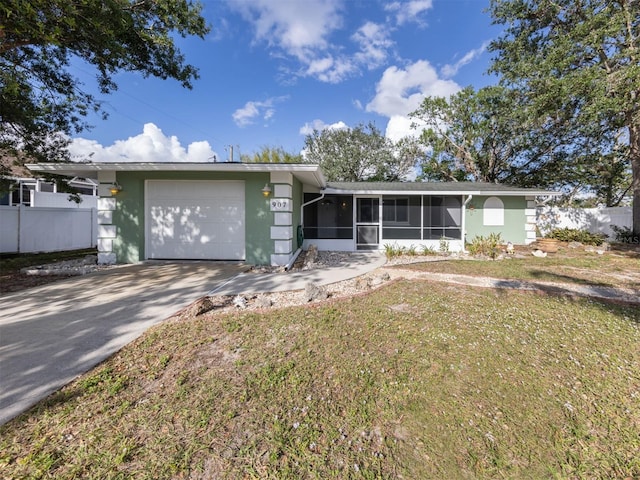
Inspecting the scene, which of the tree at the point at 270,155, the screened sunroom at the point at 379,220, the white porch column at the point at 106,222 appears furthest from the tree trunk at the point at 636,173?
the white porch column at the point at 106,222

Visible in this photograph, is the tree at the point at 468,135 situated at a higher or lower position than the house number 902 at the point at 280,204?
higher

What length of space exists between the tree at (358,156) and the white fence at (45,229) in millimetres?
15412

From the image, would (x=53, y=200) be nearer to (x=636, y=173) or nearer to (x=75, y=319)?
(x=75, y=319)

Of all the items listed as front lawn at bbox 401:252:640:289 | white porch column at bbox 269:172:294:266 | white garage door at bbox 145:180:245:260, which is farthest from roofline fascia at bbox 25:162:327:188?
front lawn at bbox 401:252:640:289

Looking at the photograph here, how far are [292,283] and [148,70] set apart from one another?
300 inches

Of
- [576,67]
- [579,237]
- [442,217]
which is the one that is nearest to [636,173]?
[579,237]

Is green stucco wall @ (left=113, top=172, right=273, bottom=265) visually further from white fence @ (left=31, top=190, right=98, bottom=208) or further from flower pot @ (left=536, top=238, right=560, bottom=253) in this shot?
flower pot @ (left=536, top=238, right=560, bottom=253)

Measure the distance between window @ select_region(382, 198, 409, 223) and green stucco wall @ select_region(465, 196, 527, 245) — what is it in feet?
9.90

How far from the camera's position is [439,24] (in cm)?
1119

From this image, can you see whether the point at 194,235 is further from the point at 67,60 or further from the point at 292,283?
the point at 67,60

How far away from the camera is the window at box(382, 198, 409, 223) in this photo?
35.7 ft

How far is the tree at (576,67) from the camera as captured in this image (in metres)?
10.5

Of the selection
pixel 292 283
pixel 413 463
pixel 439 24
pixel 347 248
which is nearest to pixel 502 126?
pixel 439 24

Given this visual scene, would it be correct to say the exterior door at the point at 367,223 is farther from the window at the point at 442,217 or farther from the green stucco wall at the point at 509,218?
the green stucco wall at the point at 509,218
